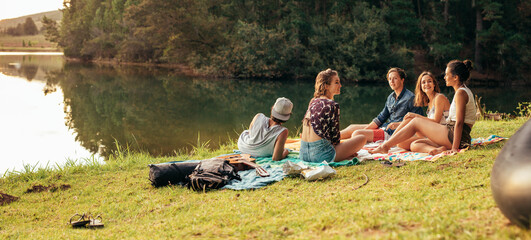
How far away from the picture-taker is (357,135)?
6.43 meters

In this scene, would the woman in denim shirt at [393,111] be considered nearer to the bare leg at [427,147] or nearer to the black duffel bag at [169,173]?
the bare leg at [427,147]

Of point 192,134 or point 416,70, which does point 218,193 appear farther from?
point 416,70

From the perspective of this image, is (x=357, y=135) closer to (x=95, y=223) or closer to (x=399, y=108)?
(x=399, y=108)

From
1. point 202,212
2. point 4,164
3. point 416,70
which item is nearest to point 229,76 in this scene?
point 416,70

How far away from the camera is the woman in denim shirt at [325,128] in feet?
19.5

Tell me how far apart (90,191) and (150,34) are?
114 ft

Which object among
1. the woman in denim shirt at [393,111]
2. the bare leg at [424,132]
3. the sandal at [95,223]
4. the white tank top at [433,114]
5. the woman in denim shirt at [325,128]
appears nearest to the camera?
the sandal at [95,223]

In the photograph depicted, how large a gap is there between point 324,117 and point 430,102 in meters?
2.12

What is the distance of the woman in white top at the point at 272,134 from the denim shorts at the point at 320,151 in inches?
20.4

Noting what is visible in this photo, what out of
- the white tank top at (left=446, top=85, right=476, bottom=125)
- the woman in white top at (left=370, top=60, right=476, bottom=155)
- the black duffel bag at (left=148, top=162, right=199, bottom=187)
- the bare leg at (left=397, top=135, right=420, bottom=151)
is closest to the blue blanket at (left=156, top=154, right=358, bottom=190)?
the black duffel bag at (left=148, top=162, right=199, bottom=187)

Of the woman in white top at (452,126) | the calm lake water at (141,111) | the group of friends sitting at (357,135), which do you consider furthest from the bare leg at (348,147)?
the calm lake water at (141,111)

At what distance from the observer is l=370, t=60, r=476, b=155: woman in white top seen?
574 centimetres

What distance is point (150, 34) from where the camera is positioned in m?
38.5

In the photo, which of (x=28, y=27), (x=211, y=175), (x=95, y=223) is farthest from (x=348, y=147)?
(x=28, y=27)
